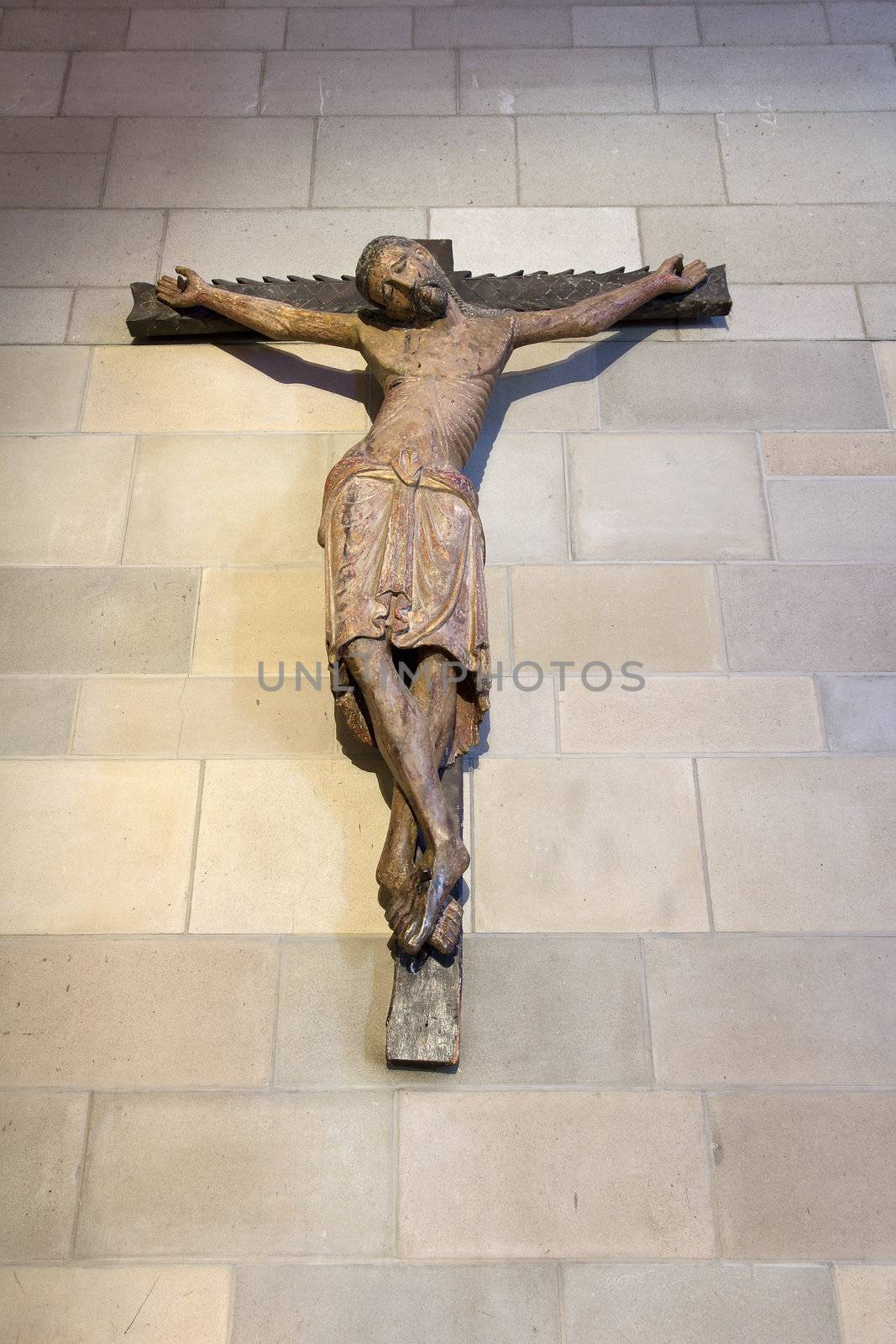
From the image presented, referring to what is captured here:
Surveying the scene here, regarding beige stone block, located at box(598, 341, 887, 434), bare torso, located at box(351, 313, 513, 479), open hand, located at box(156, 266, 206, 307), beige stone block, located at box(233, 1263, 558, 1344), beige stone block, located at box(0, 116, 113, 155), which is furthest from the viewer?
beige stone block, located at box(0, 116, 113, 155)

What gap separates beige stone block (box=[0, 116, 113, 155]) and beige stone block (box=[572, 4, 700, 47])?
2027mm

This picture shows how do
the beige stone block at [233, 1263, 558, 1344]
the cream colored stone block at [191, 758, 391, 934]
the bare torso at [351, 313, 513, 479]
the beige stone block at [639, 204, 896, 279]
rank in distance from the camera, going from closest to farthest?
the beige stone block at [233, 1263, 558, 1344]
the cream colored stone block at [191, 758, 391, 934]
the bare torso at [351, 313, 513, 479]
the beige stone block at [639, 204, 896, 279]

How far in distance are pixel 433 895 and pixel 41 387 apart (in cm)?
236

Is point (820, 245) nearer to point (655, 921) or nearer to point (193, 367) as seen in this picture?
point (193, 367)

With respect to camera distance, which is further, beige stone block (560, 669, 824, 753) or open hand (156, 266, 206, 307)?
open hand (156, 266, 206, 307)

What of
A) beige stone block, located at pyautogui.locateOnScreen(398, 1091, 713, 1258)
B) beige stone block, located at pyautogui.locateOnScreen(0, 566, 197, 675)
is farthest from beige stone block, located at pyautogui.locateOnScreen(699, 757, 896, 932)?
beige stone block, located at pyautogui.locateOnScreen(0, 566, 197, 675)

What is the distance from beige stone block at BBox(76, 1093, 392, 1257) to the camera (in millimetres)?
2359

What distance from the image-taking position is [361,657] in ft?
8.18

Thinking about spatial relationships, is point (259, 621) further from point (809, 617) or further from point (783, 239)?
point (783, 239)

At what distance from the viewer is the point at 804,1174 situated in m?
2.42

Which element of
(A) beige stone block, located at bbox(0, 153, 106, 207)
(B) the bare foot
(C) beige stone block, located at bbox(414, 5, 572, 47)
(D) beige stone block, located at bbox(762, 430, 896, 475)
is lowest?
(B) the bare foot

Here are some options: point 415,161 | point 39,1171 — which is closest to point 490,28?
point 415,161

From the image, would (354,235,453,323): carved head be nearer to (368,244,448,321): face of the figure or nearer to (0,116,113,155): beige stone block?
(368,244,448,321): face of the figure

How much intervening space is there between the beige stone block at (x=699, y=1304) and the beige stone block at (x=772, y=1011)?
43 cm
